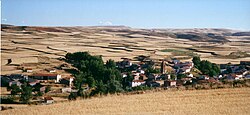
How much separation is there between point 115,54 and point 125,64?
10514 mm

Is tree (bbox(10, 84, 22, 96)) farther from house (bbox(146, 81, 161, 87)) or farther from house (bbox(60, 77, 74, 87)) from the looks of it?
house (bbox(146, 81, 161, 87))

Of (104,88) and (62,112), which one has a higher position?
(62,112)

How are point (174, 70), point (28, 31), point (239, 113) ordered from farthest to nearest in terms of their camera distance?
point (28, 31) < point (174, 70) < point (239, 113)

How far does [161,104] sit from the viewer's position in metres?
11.0

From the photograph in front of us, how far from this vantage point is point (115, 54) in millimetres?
54719

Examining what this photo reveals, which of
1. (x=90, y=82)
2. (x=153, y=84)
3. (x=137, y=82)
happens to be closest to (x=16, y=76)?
(x=90, y=82)

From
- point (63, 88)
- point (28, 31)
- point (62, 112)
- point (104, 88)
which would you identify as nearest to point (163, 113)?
point (62, 112)

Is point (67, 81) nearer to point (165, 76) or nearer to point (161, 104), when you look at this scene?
point (165, 76)

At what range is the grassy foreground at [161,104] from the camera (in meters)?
10.2

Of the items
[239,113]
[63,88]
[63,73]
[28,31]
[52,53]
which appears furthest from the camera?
[28,31]

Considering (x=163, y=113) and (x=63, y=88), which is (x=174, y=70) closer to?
(x=63, y=88)

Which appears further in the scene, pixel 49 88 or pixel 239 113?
pixel 49 88

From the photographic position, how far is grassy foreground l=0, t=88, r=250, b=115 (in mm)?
10188

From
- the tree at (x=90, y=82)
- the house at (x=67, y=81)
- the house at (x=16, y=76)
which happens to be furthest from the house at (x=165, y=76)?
the house at (x=16, y=76)
